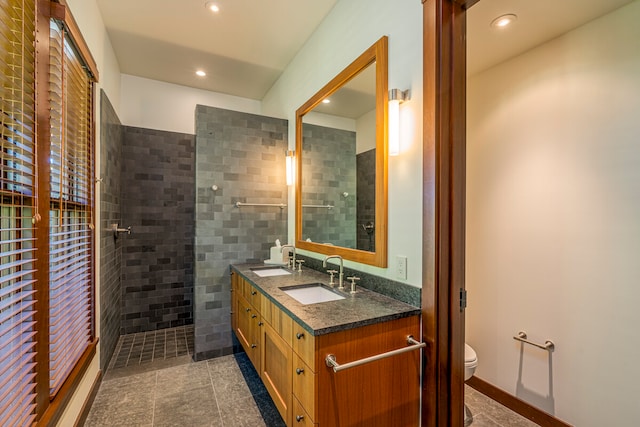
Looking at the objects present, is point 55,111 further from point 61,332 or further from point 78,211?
→ point 61,332

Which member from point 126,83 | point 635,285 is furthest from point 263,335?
point 126,83

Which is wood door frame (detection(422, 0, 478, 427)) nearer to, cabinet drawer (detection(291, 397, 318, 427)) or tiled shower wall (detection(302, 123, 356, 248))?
cabinet drawer (detection(291, 397, 318, 427))

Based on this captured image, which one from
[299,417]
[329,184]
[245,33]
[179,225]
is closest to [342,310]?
[299,417]

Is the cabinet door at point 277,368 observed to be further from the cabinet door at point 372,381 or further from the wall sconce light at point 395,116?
the wall sconce light at point 395,116

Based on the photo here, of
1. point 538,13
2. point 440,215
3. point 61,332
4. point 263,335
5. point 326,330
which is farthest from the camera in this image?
point 263,335

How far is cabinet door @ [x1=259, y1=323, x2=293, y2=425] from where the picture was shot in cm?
153

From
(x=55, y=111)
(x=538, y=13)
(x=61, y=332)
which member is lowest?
(x=61, y=332)

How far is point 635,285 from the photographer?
1557 mm

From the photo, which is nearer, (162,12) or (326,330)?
(326,330)

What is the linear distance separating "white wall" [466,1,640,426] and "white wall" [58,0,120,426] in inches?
108

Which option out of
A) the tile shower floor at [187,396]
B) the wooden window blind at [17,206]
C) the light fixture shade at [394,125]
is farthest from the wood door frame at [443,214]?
the wooden window blind at [17,206]

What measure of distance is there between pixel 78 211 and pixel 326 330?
1.70m

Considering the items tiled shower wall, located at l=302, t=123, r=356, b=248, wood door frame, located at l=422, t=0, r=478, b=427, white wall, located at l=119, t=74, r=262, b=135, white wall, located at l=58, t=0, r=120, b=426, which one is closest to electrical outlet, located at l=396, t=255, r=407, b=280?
wood door frame, located at l=422, t=0, r=478, b=427

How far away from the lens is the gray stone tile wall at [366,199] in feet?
5.90
